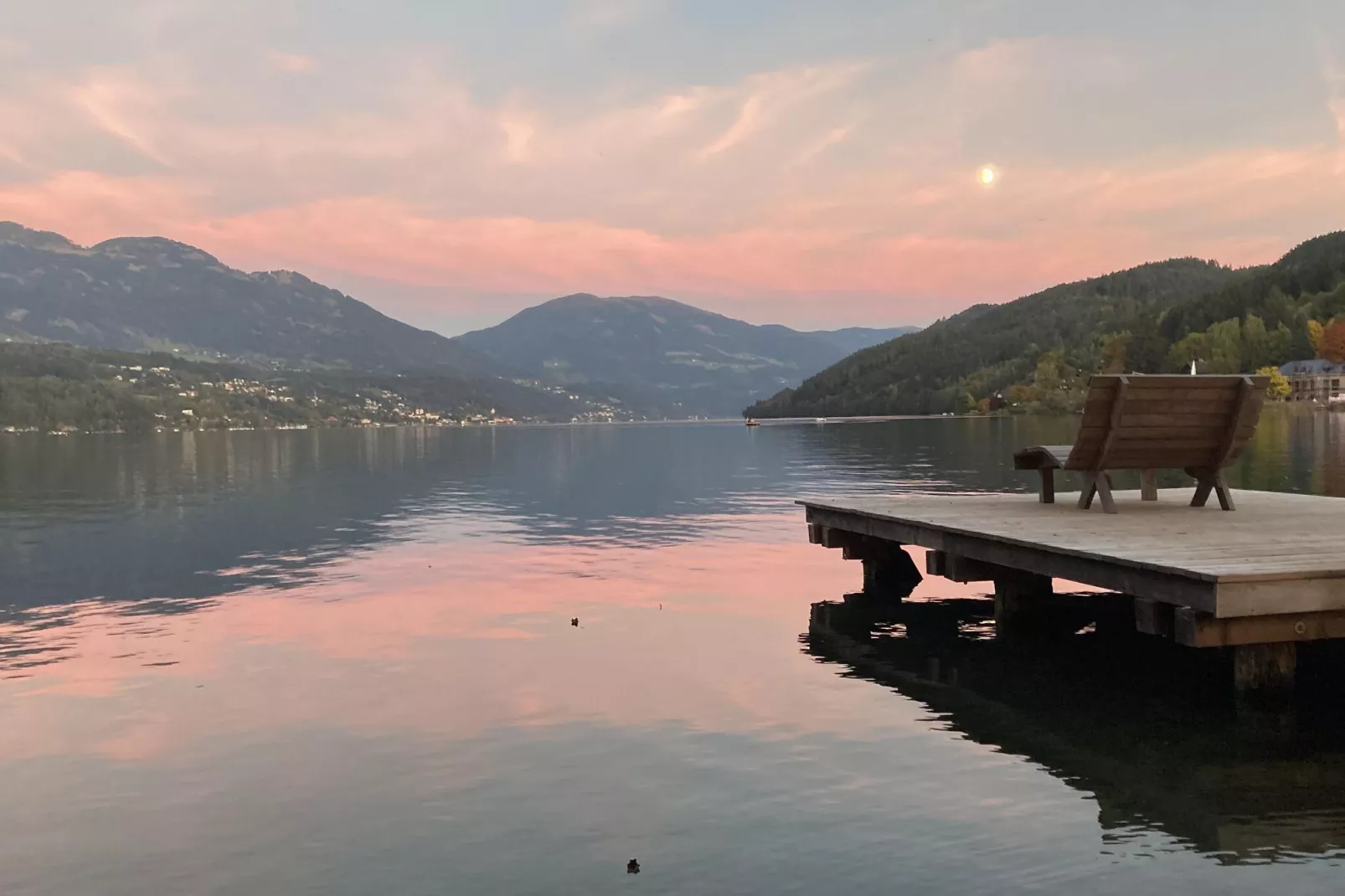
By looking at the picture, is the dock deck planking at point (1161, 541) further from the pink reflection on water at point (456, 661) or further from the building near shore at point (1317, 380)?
the building near shore at point (1317, 380)

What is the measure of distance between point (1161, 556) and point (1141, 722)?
1.85 m

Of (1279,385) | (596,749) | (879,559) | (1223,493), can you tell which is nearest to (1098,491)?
(1223,493)

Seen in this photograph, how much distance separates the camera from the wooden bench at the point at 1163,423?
16.3 metres

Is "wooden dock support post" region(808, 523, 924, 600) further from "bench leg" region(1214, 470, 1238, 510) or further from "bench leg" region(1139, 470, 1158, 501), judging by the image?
"bench leg" region(1214, 470, 1238, 510)

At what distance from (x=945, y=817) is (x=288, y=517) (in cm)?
3688

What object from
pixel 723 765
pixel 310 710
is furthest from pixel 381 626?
pixel 723 765

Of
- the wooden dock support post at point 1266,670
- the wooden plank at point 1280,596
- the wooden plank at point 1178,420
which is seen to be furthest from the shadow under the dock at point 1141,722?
the wooden plank at point 1178,420

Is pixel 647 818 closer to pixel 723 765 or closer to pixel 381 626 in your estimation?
pixel 723 765

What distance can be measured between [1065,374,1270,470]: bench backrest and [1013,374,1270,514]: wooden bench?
12mm

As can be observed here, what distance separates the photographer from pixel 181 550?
32.0 metres

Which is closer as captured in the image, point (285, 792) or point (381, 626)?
point (285, 792)

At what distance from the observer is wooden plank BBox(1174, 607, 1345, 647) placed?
11672 millimetres

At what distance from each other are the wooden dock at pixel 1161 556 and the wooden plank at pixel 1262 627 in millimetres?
12

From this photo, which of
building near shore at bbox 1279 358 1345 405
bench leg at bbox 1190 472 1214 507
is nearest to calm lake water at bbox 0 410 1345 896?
bench leg at bbox 1190 472 1214 507
